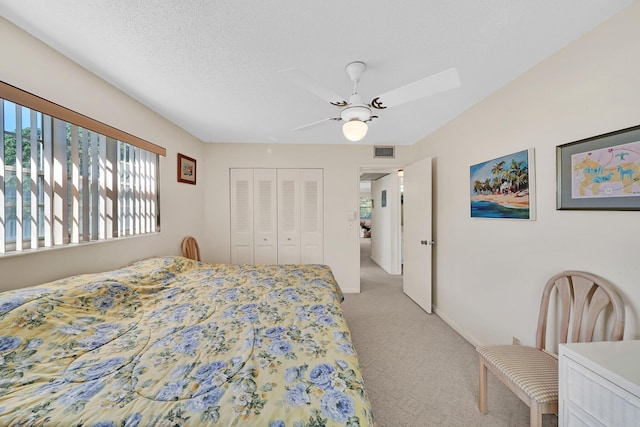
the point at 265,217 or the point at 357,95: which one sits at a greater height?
the point at 357,95

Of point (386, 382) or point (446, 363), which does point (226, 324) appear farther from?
point (446, 363)

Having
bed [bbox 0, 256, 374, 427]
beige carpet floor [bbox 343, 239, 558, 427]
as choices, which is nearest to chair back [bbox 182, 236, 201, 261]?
bed [bbox 0, 256, 374, 427]

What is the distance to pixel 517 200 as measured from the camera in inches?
77.5

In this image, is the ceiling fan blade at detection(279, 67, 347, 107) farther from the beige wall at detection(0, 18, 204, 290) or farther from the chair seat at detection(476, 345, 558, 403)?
the chair seat at detection(476, 345, 558, 403)

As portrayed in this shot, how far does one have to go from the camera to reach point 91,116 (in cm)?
197

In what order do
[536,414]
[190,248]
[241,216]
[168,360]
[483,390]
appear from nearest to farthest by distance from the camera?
[168,360] → [536,414] → [483,390] → [190,248] → [241,216]

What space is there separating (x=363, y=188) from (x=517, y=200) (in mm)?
9561

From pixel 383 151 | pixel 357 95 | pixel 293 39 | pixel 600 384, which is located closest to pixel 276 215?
pixel 383 151

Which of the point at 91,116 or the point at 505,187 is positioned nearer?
the point at 91,116

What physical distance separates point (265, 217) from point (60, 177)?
8.16ft

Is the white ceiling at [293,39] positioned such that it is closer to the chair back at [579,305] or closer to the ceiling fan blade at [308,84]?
the ceiling fan blade at [308,84]

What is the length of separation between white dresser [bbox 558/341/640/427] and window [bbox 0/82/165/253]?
2.95 metres

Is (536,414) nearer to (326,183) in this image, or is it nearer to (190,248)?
(326,183)

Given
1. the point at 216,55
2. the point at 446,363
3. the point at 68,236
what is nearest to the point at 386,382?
the point at 446,363
